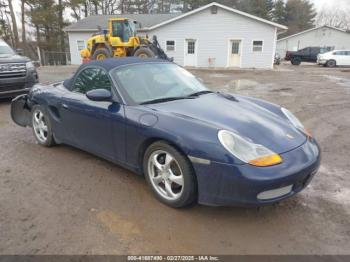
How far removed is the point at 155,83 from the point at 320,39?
42.2m

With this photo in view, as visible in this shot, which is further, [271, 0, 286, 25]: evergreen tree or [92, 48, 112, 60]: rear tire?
[271, 0, 286, 25]: evergreen tree

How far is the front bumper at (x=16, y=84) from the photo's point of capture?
757cm

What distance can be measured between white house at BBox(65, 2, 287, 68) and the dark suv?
16.4 metres

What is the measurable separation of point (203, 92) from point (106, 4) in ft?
143

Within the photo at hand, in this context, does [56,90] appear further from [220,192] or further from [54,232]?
[220,192]

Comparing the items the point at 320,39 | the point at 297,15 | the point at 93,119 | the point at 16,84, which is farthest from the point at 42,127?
the point at 297,15

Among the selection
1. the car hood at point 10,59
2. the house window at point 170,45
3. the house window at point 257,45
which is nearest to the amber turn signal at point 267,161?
the car hood at point 10,59

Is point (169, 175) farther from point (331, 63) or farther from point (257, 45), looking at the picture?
point (331, 63)

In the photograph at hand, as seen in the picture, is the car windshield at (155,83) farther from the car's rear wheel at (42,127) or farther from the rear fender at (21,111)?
the rear fender at (21,111)

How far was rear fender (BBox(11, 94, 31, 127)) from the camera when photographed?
5.07 meters

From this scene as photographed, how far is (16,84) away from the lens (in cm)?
782

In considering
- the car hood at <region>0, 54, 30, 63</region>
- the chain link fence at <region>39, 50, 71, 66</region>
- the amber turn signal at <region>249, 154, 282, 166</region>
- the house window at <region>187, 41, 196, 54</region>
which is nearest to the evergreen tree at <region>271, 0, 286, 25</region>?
the house window at <region>187, 41, 196, 54</region>

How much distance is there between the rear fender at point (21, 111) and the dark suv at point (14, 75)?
9.18ft

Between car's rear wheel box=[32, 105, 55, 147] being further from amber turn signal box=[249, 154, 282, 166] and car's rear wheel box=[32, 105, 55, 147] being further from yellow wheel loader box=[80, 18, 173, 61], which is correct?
yellow wheel loader box=[80, 18, 173, 61]
